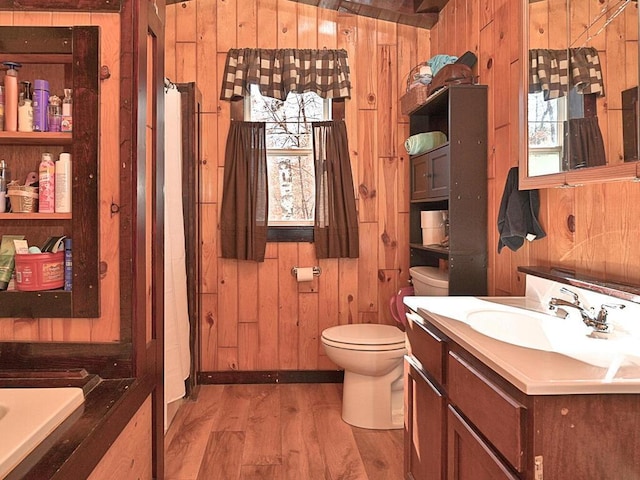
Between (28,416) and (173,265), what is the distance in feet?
5.35

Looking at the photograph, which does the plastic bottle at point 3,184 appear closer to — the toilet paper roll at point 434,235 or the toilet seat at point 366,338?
the toilet seat at point 366,338

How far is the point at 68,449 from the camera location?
1069mm

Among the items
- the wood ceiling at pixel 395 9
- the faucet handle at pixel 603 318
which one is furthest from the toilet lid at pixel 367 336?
the wood ceiling at pixel 395 9

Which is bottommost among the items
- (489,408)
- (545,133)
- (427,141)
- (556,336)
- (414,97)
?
(489,408)

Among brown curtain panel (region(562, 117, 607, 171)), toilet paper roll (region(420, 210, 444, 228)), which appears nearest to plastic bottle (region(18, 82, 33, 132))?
brown curtain panel (region(562, 117, 607, 171))

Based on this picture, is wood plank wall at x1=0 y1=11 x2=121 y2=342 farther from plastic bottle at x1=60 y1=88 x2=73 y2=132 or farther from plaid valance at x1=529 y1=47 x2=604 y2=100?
plaid valance at x1=529 y1=47 x2=604 y2=100

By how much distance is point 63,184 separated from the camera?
1.53 m

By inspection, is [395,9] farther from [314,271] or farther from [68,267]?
[68,267]

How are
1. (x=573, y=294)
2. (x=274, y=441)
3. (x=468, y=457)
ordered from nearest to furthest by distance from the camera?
(x=468, y=457) → (x=573, y=294) → (x=274, y=441)

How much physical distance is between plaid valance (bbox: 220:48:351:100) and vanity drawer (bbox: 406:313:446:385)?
6.17 feet

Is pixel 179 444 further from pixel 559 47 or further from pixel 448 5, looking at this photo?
pixel 448 5

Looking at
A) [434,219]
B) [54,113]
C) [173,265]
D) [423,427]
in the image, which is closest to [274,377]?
[173,265]

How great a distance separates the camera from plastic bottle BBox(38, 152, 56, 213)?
1531 mm

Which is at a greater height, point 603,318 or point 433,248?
point 433,248
